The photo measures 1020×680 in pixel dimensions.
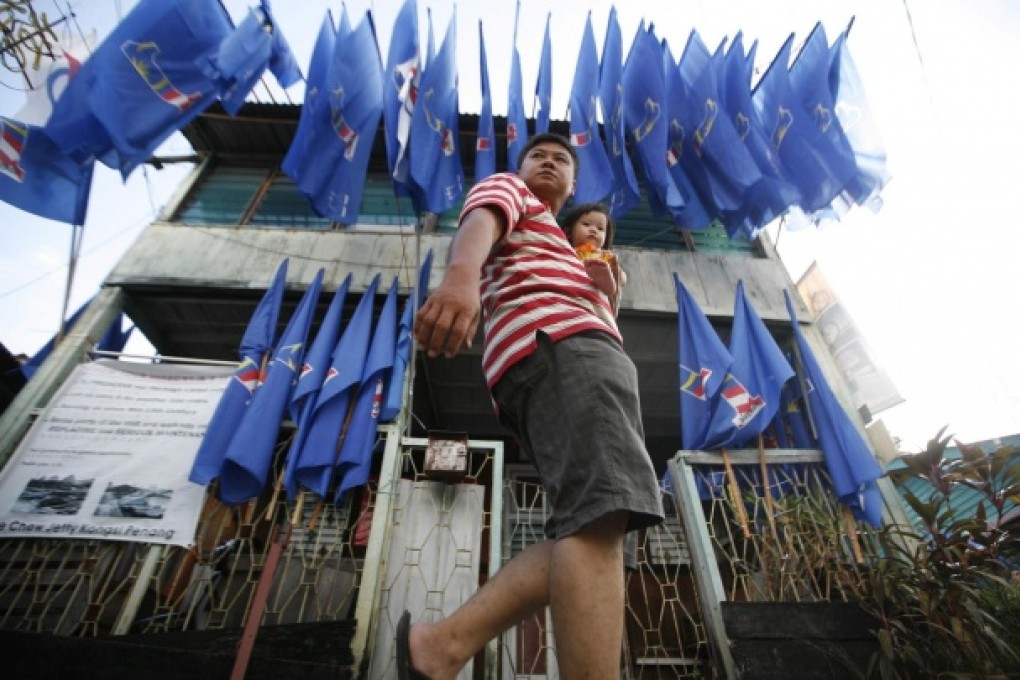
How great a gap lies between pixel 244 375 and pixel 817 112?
6710 millimetres

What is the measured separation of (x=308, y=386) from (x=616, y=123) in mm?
Answer: 4237

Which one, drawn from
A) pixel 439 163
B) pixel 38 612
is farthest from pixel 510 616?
pixel 439 163

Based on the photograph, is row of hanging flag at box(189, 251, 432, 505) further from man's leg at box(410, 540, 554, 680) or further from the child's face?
man's leg at box(410, 540, 554, 680)

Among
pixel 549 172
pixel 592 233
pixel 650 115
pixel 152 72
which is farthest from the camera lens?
pixel 650 115

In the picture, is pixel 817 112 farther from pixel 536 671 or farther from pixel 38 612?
pixel 38 612

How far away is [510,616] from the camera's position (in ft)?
4.41

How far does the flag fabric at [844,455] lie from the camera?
408 cm

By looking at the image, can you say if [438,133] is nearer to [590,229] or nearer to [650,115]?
[650,115]

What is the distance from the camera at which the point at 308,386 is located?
4184mm

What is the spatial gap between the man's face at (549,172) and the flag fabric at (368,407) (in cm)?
282

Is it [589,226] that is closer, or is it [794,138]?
[589,226]

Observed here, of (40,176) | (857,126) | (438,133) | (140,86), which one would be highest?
(857,126)

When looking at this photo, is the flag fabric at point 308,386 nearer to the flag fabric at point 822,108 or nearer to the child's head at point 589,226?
the child's head at point 589,226

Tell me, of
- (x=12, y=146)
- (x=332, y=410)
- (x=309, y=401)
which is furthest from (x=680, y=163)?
(x=12, y=146)
